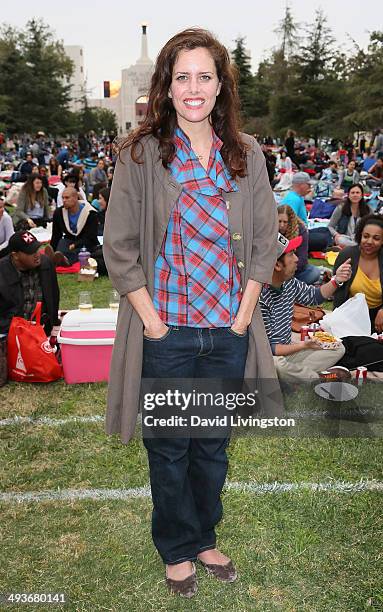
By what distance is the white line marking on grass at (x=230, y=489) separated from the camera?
11.5ft

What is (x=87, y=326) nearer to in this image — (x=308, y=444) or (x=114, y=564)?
(x=308, y=444)

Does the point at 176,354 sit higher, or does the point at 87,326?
the point at 176,354

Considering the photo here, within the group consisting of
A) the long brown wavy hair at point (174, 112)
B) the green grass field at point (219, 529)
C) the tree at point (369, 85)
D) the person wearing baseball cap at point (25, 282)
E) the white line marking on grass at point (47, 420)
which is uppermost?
the tree at point (369, 85)

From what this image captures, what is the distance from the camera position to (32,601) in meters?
2.72

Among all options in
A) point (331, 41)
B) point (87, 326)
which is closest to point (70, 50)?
point (331, 41)

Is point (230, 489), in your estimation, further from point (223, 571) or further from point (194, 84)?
point (194, 84)

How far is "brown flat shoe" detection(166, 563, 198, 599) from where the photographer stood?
8.96ft

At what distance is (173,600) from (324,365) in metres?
2.46

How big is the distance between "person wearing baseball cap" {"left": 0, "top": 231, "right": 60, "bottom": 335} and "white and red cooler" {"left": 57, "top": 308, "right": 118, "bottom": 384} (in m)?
0.66

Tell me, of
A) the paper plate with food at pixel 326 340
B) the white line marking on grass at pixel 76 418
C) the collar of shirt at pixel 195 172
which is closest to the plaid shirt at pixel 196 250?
the collar of shirt at pixel 195 172

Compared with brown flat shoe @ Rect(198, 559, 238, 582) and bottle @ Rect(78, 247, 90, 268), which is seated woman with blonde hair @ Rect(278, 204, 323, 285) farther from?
brown flat shoe @ Rect(198, 559, 238, 582)

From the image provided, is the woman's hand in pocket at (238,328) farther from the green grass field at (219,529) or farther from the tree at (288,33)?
the tree at (288,33)

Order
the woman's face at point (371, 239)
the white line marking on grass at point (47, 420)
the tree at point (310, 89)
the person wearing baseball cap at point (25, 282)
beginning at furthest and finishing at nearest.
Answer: the tree at point (310, 89) → the woman's face at point (371, 239) → the person wearing baseball cap at point (25, 282) → the white line marking on grass at point (47, 420)

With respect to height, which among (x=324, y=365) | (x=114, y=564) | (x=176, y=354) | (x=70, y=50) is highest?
(x=70, y=50)
